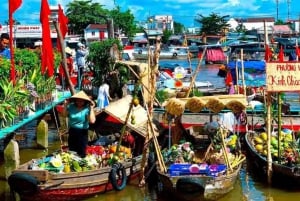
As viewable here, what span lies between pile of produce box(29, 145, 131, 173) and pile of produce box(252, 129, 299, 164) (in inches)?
124

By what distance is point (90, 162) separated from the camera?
38.9ft

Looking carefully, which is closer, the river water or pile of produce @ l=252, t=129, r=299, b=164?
the river water

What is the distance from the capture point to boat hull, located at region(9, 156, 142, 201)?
34.8 feet

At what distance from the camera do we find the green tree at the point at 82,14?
6994cm

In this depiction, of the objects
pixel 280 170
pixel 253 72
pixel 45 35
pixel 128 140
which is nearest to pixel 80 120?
pixel 128 140

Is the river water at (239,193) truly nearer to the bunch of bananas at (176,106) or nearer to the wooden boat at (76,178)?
the wooden boat at (76,178)

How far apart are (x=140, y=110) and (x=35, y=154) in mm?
3686

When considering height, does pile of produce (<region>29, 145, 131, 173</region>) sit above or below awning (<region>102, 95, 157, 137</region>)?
below

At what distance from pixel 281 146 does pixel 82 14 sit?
59.6 meters

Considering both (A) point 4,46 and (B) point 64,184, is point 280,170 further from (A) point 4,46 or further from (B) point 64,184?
(A) point 4,46

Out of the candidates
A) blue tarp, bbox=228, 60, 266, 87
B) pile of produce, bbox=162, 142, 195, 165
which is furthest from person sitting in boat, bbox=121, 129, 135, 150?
blue tarp, bbox=228, 60, 266, 87

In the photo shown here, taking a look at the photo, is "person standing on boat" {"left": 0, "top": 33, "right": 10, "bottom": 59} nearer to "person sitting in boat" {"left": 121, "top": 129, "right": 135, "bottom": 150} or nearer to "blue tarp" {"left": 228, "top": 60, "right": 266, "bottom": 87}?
"person sitting in boat" {"left": 121, "top": 129, "right": 135, "bottom": 150}

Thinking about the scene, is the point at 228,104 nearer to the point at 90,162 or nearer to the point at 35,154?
the point at 90,162

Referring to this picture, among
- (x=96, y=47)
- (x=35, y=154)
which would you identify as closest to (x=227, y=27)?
(x=96, y=47)
